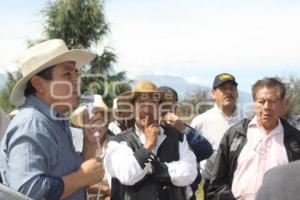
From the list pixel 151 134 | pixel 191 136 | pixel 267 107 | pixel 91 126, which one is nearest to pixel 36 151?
pixel 91 126

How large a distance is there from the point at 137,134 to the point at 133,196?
480 mm

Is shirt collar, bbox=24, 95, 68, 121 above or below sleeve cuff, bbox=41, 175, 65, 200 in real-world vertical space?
above

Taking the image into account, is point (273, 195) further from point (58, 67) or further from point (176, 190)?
point (176, 190)

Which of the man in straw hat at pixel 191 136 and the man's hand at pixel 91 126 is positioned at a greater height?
the man's hand at pixel 91 126

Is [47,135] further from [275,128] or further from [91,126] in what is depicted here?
[275,128]

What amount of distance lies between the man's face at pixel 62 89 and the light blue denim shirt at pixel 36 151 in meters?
0.06

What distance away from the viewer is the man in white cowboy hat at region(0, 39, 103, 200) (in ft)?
8.32

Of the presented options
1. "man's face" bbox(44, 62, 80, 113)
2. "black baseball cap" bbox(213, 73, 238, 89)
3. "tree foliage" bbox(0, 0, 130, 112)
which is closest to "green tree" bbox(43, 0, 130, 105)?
"tree foliage" bbox(0, 0, 130, 112)

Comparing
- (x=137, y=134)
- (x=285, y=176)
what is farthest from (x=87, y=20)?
(x=285, y=176)

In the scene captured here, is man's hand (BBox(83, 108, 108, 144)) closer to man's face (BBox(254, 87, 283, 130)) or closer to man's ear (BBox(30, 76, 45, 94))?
man's ear (BBox(30, 76, 45, 94))

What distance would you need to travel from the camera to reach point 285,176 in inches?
57.8

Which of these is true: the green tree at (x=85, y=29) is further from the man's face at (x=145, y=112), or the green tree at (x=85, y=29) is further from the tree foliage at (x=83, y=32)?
the man's face at (x=145, y=112)

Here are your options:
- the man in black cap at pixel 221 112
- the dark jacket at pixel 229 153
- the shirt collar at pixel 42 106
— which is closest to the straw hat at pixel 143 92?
the dark jacket at pixel 229 153

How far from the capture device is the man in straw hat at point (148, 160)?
11.6 feet
